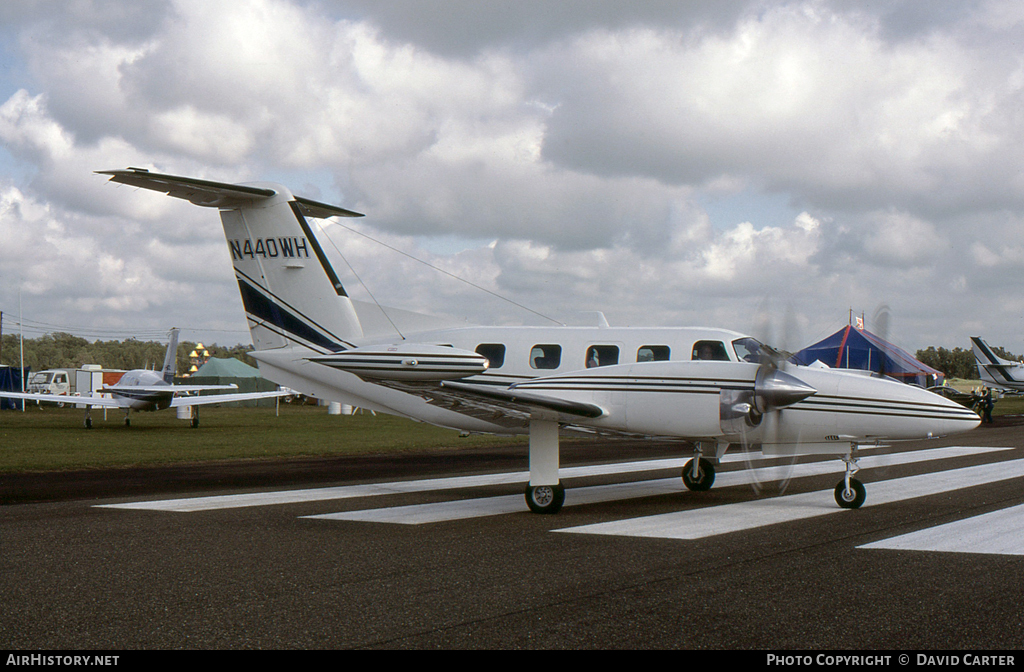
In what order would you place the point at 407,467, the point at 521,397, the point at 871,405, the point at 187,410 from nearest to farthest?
the point at 521,397
the point at 871,405
the point at 407,467
the point at 187,410

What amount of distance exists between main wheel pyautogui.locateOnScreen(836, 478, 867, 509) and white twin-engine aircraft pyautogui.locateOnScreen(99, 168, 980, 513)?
20mm

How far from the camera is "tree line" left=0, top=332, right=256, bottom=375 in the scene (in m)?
131

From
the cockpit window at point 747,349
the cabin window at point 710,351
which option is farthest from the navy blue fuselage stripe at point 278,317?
the cockpit window at point 747,349

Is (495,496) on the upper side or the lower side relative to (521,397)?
lower

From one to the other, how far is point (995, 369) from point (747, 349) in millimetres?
58025

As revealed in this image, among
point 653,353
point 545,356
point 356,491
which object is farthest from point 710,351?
point 356,491

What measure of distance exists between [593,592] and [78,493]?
35.0 ft

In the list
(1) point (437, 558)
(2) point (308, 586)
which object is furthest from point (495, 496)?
(2) point (308, 586)

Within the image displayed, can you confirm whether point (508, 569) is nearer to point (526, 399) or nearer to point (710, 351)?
point (526, 399)

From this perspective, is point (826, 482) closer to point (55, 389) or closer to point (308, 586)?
point (308, 586)

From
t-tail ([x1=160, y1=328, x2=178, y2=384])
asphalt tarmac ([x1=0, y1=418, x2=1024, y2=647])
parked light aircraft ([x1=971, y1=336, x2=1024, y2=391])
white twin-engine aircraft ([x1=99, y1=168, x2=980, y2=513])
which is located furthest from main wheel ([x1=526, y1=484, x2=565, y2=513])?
parked light aircraft ([x1=971, y1=336, x2=1024, y2=391])

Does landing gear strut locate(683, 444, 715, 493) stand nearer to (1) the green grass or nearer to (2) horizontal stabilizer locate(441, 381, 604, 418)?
(2) horizontal stabilizer locate(441, 381, 604, 418)

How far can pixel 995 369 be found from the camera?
59062 mm
